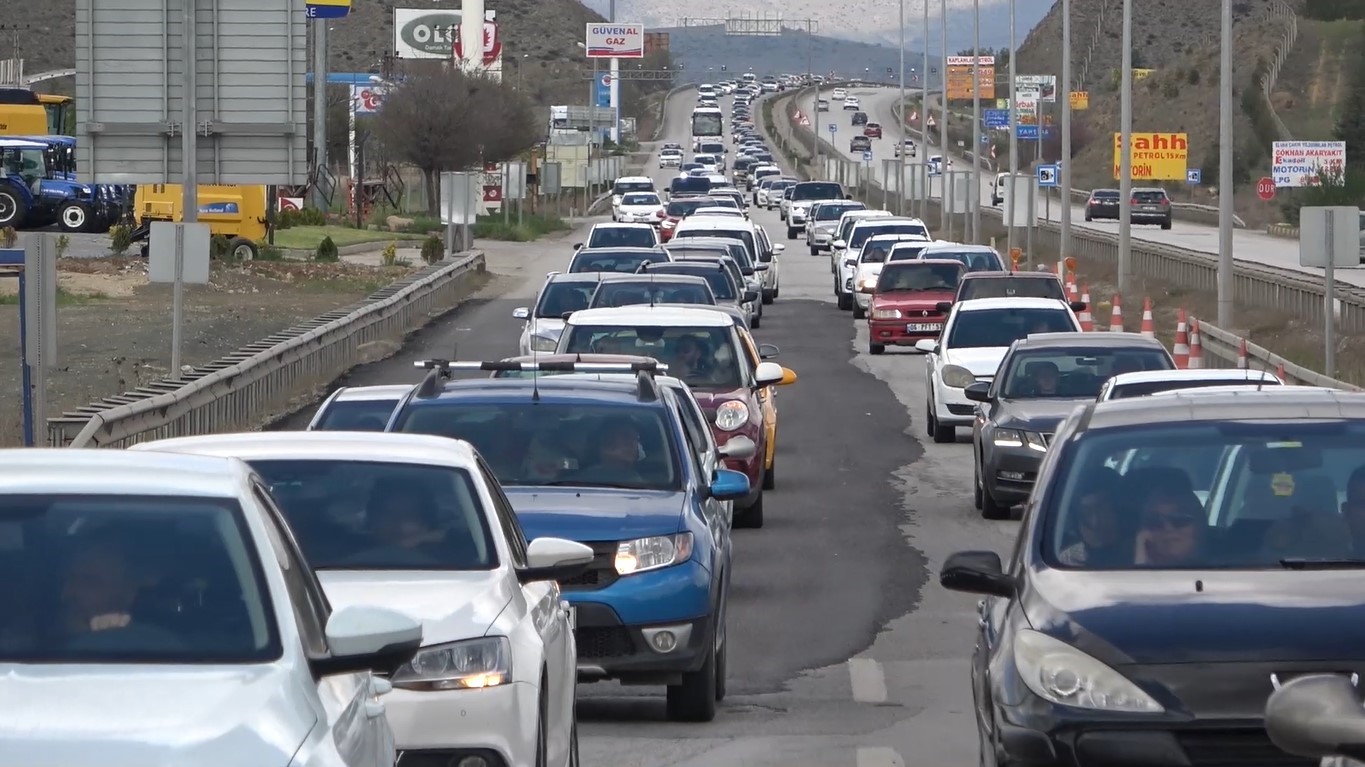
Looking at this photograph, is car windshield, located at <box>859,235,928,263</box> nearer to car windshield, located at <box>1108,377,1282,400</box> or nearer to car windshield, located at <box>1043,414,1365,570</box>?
car windshield, located at <box>1108,377,1282,400</box>

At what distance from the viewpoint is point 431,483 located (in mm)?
8031

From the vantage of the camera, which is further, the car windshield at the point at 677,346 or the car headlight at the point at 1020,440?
the car windshield at the point at 677,346

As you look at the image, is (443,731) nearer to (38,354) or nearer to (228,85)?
(38,354)

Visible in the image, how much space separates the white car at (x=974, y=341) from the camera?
2342 centimetres

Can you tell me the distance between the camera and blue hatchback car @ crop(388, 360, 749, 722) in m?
9.97

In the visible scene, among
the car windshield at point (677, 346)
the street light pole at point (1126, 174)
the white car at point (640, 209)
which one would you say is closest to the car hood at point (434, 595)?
the car windshield at point (677, 346)

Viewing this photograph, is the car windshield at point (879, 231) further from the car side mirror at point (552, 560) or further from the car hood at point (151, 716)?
the car hood at point (151, 716)

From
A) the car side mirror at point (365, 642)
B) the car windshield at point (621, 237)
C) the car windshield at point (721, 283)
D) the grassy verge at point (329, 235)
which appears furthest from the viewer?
the grassy verge at point (329, 235)

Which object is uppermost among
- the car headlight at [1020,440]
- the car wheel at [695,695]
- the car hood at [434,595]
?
the car hood at [434,595]

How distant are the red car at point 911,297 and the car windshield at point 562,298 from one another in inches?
341

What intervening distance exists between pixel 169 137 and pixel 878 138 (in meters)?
127

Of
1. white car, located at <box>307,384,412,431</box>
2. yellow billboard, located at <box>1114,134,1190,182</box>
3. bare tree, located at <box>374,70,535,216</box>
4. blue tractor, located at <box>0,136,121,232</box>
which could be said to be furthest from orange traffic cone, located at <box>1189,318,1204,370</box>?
yellow billboard, located at <box>1114,134,1190,182</box>

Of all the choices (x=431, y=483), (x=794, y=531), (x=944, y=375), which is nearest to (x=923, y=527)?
(x=794, y=531)

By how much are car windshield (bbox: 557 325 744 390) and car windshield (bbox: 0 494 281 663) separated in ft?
43.3
